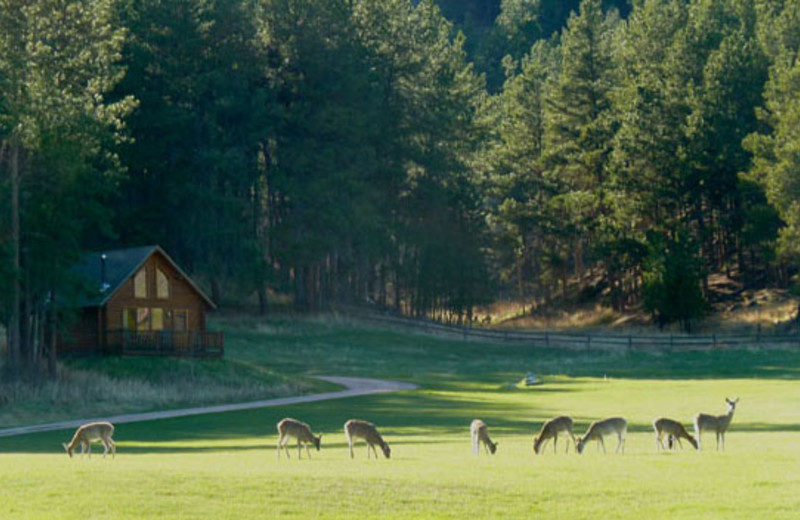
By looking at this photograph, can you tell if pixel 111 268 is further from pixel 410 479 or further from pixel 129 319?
pixel 410 479

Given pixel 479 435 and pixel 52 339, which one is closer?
pixel 479 435

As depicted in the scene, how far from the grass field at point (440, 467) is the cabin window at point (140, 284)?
1484cm

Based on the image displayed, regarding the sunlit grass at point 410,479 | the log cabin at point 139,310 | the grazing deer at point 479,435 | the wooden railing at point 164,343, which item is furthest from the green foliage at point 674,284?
the grazing deer at point 479,435

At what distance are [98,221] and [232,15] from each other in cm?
3175

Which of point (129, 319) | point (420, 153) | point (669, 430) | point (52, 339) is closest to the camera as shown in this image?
point (669, 430)

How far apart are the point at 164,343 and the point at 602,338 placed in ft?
112

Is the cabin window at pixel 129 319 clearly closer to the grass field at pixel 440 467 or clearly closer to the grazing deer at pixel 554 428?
the grass field at pixel 440 467

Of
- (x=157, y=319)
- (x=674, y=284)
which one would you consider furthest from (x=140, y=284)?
(x=674, y=284)

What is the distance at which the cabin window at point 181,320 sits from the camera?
61.0 metres

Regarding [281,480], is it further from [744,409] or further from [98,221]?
[98,221]

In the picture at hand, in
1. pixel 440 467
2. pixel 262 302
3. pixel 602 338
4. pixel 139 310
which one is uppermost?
pixel 262 302

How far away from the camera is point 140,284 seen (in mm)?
58938

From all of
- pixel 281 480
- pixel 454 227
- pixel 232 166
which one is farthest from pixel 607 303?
pixel 281 480

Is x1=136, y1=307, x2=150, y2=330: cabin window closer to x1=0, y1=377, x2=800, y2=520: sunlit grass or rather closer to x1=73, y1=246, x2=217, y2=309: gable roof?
x1=73, y1=246, x2=217, y2=309: gable roof
